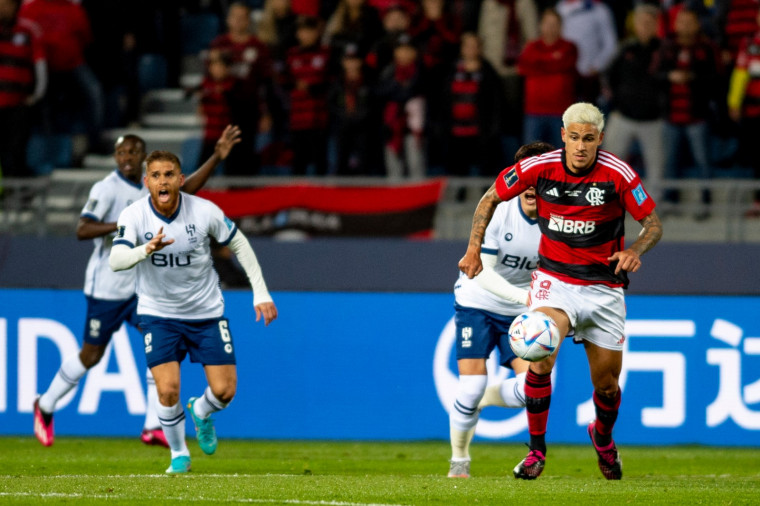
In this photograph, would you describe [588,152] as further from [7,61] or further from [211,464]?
[7,61]

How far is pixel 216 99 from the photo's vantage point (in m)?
14.1

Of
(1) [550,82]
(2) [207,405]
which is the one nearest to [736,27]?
(1) [550,82]

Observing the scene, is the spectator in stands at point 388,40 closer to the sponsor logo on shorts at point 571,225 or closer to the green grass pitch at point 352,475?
the green grass pitch at point 352,475

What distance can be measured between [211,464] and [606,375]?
3244 mm

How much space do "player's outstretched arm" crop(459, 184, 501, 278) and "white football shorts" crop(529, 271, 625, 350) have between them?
1.45 feet

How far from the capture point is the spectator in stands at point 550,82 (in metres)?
13.7

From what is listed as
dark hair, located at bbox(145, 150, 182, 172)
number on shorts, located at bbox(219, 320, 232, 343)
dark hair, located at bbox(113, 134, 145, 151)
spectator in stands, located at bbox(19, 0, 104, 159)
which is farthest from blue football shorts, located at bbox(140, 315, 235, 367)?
spectator in stands, located at bbox(19, 0, 104, 159)

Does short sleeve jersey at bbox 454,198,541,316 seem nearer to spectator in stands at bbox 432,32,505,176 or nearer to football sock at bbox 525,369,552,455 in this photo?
football sock at bbox 525,369,552,455

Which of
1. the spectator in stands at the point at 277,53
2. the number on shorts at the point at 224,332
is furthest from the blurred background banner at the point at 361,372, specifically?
the number on shorts at the point at 224,332

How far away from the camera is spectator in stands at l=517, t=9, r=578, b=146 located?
1366 cm

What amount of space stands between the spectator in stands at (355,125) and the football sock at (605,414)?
241 inches

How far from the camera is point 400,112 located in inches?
544

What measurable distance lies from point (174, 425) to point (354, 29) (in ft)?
22.6

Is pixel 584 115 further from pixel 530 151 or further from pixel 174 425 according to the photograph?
pixel 174 425
